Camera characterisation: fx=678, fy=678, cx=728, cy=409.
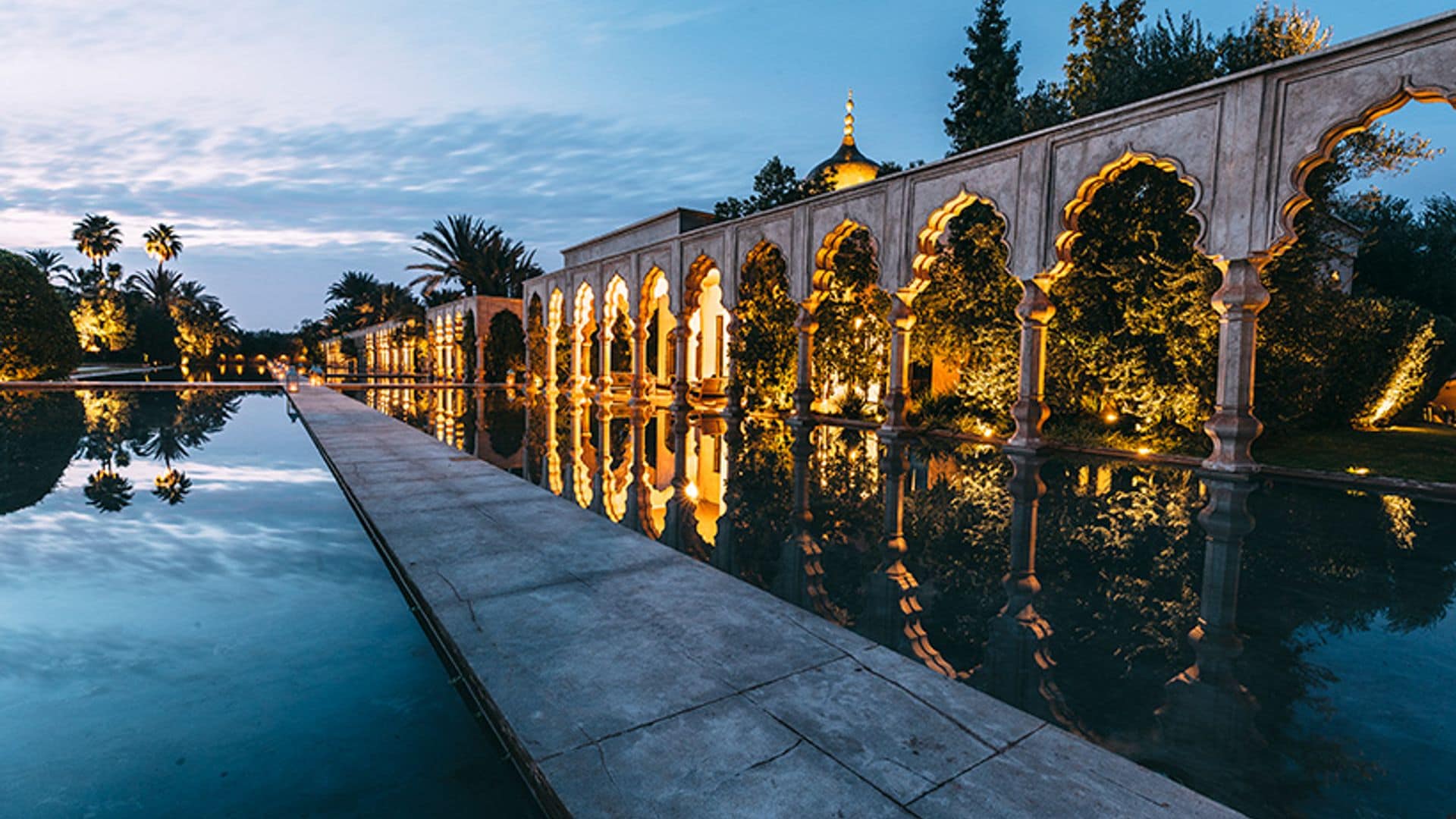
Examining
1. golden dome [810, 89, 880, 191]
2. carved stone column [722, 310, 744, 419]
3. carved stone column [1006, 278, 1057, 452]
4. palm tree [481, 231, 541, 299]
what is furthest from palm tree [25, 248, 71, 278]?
carved stone column [1006, 278, 1057, 452]

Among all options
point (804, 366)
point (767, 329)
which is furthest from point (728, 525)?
point (767, 329)

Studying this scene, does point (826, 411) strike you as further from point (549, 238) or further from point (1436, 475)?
point (549, 238)

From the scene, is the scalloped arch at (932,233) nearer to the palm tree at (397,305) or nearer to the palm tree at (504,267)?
the palm tree at (504,267)

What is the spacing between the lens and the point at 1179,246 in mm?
10648

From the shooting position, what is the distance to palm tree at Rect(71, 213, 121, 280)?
58.1 metres

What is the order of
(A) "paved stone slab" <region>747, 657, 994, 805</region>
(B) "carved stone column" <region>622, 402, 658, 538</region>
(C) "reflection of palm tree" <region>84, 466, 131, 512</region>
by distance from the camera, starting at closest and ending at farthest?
(A) "paved stone slab" <region>747, 657, 994, 805</region>
(B) "carved stone column" <region>622, 402, 658, 538</region>
(C) "reflection of palm tree" <region>84, 466, 131, 512</region>

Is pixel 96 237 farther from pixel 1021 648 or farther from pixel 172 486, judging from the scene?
pixel 1021 648

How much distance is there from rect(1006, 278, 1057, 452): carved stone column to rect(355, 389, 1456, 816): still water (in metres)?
2.18

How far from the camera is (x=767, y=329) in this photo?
56.9 ft

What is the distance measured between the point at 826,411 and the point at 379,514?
13217mm

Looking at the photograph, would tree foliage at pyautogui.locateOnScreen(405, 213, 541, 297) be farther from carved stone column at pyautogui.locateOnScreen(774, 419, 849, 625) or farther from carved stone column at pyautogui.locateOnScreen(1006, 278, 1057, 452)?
carved stone column at pyautogui.locateOnScreen(774, 419, 849, 625)

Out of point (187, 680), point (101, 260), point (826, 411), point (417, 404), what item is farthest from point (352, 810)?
point (101, 260)

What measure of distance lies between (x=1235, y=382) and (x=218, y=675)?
36.3ft

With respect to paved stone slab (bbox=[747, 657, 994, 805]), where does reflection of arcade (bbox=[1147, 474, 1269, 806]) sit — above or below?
below
